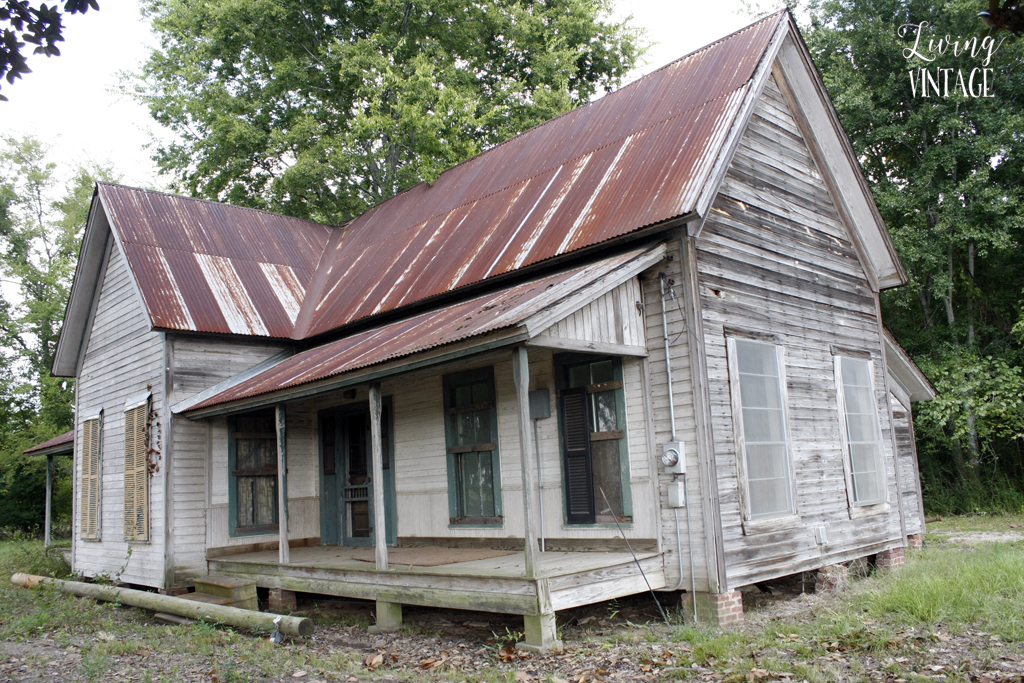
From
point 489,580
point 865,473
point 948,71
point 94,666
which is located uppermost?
point 948,71

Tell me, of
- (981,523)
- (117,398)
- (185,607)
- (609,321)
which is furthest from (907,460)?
(117,398)

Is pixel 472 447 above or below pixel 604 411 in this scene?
below

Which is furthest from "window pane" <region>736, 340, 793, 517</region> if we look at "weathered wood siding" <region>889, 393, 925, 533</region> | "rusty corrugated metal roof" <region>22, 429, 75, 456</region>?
"rusty corrugated metal roof" <region>22, 429, 75, 456</region>

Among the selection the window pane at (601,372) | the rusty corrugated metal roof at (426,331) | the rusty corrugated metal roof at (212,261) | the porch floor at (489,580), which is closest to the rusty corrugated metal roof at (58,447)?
the rusty corrugated metal roof at (212,261)

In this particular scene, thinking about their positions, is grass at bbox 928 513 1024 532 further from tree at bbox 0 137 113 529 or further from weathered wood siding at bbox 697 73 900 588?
tree at bbox 0 137 113 529

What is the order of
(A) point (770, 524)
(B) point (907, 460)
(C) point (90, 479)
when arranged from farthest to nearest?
(C) point (90, 479)
(B) point (907, 460)
(A) point (770, 524)

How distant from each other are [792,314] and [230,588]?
758 cm

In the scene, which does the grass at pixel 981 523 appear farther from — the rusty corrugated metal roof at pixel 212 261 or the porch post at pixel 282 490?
the rusty corrugated metal roof at pixel 212 261

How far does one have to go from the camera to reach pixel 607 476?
8.73 metres

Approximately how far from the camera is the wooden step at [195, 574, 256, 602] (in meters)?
10.3

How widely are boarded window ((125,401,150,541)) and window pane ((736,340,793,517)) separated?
8.56 m

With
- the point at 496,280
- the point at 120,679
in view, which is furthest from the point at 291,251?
the point at 120,679

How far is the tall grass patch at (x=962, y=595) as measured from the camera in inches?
273

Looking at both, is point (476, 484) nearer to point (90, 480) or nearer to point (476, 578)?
point (476, 578)
